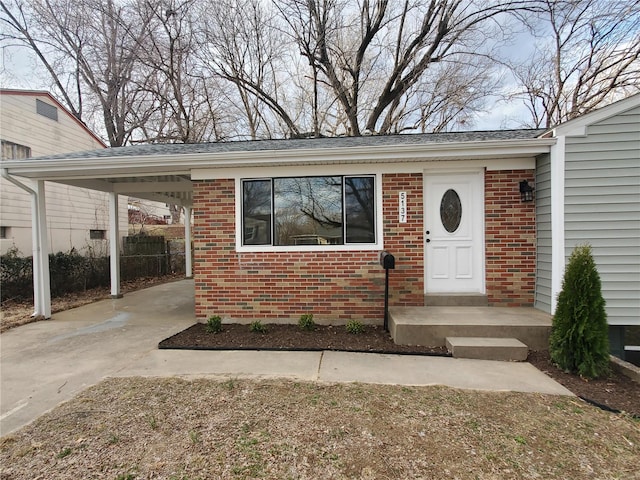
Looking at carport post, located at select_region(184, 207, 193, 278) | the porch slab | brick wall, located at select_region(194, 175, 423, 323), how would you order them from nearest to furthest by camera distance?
the porch slab < brick wall, located at select_region(194, 175, 423, 323) < carport post, located at select_region(184, 207, 193, 278)

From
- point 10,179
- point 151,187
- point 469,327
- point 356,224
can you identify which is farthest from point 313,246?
point 10,179

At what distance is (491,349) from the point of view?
385cm

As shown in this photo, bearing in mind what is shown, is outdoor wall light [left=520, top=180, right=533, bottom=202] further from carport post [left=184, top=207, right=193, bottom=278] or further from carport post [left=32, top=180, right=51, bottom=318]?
carport post [left=184, top=207, right=193, bottom=278]

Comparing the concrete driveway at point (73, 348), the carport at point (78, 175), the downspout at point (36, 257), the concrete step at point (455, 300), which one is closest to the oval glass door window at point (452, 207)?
the concrete step at point (455, 300)

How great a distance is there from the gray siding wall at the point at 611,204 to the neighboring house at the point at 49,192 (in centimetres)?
1096

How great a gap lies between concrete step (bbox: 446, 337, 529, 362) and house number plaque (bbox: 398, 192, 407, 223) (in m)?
1.98

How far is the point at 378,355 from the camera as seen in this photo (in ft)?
13.2

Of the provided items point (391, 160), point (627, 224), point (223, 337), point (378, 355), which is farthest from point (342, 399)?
point (627, 224)

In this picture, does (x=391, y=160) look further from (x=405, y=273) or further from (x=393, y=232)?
(x=405, y=273)

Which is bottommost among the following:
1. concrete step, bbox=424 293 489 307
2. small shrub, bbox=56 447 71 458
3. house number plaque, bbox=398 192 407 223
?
small shrub, bbox=56 447 71 458

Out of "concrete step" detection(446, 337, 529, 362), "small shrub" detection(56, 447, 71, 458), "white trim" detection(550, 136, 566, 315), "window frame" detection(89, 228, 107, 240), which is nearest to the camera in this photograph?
"small shrub" detection(56, 447, 71, 458)

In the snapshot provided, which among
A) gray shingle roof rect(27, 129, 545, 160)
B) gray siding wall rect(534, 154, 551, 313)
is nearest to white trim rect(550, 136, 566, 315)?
gray siding wall rect(534, 154, 551, 313)

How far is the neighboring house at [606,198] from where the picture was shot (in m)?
4.30

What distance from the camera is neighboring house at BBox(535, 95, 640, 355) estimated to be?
4.30 m
